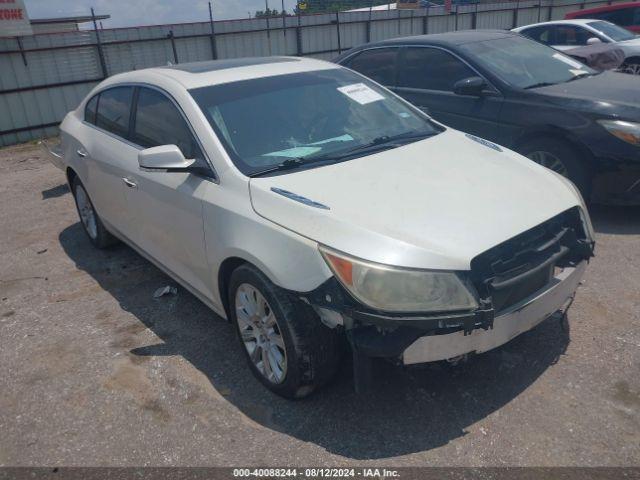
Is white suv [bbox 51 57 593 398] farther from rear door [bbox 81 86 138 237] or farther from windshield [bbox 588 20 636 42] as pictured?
windshield [bbox 588 20 636 42]

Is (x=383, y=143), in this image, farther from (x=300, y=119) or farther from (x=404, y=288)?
(x=404, y=288)

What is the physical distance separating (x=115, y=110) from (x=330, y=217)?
263 centimetres

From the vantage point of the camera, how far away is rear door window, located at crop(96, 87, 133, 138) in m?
4.26

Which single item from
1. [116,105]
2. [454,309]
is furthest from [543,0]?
[454,309]

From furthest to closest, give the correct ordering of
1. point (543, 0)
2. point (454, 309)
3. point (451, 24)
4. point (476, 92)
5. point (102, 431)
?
point (543, 0) → point (451, 24) → point (476, 92) → point (102, 431) → point (454, 309)

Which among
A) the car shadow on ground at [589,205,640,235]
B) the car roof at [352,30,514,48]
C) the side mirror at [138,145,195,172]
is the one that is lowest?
the car shadow on ground at [589,205,640,235]

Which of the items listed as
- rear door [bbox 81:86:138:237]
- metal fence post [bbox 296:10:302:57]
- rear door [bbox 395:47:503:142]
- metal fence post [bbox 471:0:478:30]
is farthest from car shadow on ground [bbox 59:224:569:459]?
metal fence post [bbox 471:0:478:30]

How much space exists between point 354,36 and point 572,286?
14.9 meters

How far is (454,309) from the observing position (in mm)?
2457

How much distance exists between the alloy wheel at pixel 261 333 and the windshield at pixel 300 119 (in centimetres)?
69

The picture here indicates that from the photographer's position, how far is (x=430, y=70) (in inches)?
239

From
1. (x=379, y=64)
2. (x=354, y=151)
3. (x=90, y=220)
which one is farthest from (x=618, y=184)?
(x=90, y=220)

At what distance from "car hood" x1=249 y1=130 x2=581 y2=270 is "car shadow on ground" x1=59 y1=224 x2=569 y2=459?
2.57 feet

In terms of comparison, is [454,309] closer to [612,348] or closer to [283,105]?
[612,348]
